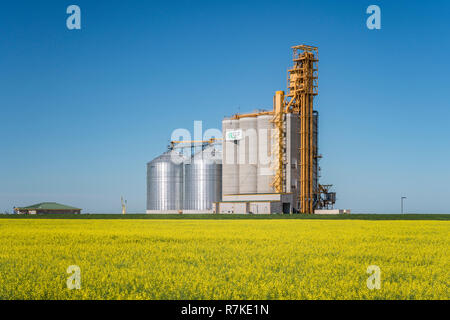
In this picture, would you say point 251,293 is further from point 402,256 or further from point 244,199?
point 244,199

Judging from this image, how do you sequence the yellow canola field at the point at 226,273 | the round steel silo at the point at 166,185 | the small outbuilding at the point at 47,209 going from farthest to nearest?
1. the small outbuilding at the point at 47,209
2. the round steel silo at the point at 166,185
3. the yellow canola field at the point at 226,273

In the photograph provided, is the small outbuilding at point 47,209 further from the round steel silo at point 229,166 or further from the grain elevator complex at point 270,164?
the round steel silo at point 229,166

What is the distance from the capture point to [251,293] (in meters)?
10.4

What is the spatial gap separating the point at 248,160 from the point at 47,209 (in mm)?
56608

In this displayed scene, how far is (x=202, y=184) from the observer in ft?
331

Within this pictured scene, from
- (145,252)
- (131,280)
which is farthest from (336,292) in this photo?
(145,252)

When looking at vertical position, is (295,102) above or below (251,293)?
above

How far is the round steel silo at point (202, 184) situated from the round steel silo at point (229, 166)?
3.77m

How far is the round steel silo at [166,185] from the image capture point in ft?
339

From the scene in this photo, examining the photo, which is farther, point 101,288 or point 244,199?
point 244,199

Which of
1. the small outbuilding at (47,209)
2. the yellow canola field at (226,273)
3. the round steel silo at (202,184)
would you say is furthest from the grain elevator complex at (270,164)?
the yellow canola field at (226,273)
